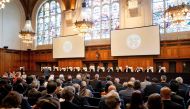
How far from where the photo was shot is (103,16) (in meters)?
19.0

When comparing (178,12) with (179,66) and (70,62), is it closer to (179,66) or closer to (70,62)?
(179,66)

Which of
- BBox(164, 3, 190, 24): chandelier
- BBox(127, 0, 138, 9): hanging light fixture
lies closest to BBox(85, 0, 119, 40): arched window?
BBox(127, 0, 138, 9): hanging light fixture

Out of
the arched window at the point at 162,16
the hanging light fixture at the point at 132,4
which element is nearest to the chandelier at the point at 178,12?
the arched window at the point at 162,16

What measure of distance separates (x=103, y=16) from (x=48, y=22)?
6256mm

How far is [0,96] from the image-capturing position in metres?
5.24

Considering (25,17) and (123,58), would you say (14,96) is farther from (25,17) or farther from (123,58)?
(25,17)

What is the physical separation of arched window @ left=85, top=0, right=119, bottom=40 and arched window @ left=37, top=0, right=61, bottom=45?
3.73 m

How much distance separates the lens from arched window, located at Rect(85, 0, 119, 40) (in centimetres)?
1839

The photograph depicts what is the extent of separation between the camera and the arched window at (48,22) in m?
22.1

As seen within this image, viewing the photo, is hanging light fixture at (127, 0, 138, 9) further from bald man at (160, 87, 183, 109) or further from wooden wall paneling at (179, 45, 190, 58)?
bald man at (160, 87, 183, 109)

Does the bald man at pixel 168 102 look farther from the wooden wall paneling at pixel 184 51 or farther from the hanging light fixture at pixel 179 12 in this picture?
the wooden wall paneling at pixel 184 51

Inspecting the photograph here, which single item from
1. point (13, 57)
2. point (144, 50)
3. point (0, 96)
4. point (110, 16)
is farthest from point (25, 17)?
point (0, 96)

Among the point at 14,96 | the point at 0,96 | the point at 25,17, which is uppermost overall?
the point at 25,17

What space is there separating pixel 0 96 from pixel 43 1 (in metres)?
19.1
